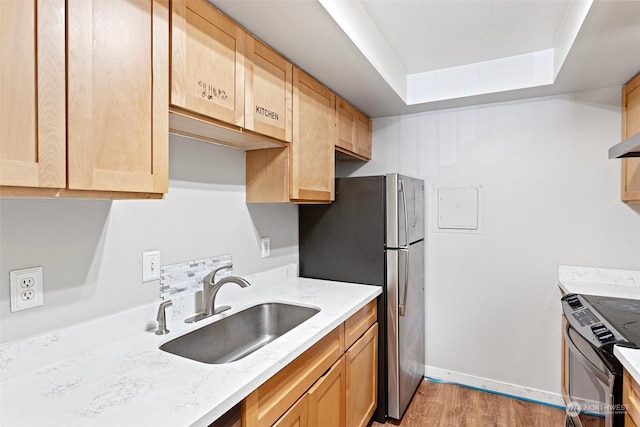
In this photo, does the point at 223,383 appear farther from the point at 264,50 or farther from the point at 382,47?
the point at 382,47

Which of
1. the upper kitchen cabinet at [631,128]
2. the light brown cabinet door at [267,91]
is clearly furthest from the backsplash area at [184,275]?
the upper kitchen cabinet at [631,128]

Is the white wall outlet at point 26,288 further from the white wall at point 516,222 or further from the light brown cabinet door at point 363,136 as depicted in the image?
the white wall at point 516,222

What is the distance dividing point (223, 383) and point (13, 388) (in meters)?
0.59

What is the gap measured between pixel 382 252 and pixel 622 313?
1.20 metres

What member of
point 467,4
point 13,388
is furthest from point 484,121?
point 13,388

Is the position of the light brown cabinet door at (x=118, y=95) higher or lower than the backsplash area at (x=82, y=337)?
higher

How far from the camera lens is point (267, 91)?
156 centimetres

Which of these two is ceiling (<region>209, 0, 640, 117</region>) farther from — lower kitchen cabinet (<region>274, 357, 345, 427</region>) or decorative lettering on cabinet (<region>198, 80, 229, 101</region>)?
lower kitchen cabinet (<region>274, 357, 345, 427</region>)

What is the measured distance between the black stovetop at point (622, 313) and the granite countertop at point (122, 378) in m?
1.24

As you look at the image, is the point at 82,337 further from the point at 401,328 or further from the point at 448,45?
the point at 448,45

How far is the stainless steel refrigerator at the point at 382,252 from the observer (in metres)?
A: 2.11

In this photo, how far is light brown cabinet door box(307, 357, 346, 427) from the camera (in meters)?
1.39

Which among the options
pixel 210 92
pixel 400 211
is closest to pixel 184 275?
pixel 210 92

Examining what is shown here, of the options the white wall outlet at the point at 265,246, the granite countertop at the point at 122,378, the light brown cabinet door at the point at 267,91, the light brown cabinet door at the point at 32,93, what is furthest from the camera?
the white wall outlet at the point at 265,246
